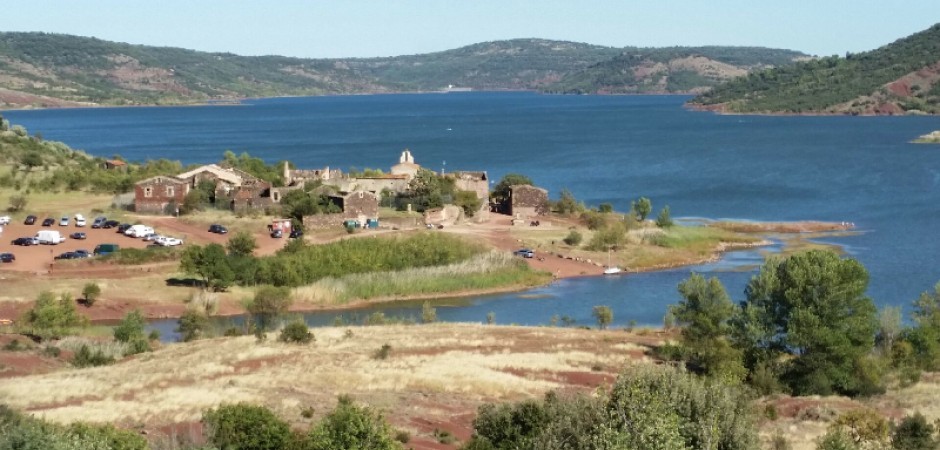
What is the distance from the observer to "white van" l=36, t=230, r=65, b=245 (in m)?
58.2

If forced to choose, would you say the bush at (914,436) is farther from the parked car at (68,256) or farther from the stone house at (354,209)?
the stone house at (354,209)

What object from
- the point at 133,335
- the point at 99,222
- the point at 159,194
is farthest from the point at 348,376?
the point at 159,194

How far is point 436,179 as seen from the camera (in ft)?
238

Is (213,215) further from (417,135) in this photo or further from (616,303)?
(417,135)

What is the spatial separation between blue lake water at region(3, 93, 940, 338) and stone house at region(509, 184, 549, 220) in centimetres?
1351

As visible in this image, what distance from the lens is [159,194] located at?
67562 mm

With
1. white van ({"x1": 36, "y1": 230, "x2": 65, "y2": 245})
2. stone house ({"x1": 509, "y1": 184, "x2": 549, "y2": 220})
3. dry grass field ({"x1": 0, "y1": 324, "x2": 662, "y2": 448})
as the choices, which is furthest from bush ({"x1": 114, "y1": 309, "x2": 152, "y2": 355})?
stone house ({"x1": 509, "y1": 184, "x2": 549, "y2": 220})

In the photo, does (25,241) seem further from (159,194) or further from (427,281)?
(427,281)

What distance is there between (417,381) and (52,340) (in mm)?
15622

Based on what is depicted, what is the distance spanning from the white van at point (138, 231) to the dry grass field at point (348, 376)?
2229 cm

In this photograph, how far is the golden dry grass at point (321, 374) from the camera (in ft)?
93.0

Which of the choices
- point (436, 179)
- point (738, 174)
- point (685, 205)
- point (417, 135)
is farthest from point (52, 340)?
point (417, 135)

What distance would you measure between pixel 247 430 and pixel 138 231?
3984cm

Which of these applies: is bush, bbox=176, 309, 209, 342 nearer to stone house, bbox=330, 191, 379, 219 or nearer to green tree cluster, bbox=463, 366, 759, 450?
stone house, bbox=330, 191, 379, 219
